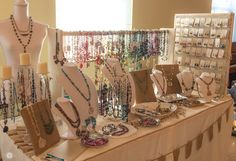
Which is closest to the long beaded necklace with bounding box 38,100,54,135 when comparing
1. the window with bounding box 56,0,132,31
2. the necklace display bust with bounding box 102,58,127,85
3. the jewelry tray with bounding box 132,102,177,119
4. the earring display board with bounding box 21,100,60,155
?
the earring display board with bounding box 21,100,60,155

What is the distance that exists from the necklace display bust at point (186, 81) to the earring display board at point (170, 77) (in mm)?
50

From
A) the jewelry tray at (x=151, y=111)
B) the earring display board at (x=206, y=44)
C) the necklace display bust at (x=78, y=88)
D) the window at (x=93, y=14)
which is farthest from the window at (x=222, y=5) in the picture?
the necklace display bust at (x=78, y=88)

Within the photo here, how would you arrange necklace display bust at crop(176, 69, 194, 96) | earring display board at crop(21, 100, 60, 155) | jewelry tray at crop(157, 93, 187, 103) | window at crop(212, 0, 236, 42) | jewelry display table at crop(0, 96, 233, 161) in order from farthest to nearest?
1. window at crop(212, 0, 236, 42)
2. necklace display bust at crop(176, 69, 194, 96)
3. jewelry tray at crop(157, 93, 187, 103)
4. jewelry display table at crop(0, 96, 233, 161)
5. earring display board at crop(21, 100, 60, 155)

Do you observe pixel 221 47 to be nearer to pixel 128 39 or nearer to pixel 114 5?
pixel 128 39

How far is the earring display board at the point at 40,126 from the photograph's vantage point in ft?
3.45

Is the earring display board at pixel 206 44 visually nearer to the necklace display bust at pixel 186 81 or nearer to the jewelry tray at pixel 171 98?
the necklace display bust at pixel 186 81

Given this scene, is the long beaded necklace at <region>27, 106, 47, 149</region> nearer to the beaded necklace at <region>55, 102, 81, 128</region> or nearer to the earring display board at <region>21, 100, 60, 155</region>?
the earring display board at <region>21, 100, 60, 155</region>

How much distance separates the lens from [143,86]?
1.74m

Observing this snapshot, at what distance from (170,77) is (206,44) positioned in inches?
16.3

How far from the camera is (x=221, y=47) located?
204cm

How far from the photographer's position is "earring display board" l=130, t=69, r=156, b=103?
1.71 metres

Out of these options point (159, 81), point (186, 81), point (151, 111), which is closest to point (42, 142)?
point (151, 111)

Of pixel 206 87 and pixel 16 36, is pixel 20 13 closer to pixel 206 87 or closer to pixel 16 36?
pixel 16 36

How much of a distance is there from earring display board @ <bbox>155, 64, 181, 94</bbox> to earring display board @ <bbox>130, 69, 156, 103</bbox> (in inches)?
10.5
